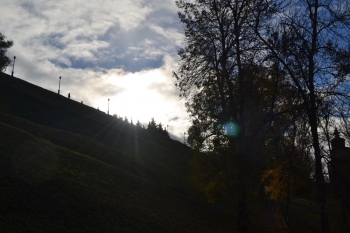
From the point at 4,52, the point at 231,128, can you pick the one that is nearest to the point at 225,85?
the point at 231,128

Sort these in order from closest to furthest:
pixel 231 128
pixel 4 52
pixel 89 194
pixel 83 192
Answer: pixel 83 192, pixel 89 194, pixel 231 128, pixel 4 52

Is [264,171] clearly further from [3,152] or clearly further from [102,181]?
[3,152]

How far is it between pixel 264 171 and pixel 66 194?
1013 centimetres

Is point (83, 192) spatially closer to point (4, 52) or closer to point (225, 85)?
point (225, 85)

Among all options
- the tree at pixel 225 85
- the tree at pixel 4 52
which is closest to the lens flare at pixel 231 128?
the tree at pixel 225 85

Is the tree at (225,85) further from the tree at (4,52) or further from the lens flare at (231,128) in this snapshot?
the tree at (4,52)

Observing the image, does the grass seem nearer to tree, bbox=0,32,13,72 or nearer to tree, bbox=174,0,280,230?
tree, bbox=174,0,280,230

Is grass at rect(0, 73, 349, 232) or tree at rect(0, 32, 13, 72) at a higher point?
tree at rect(0, 32, 13, 72)

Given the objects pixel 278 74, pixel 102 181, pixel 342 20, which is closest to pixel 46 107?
pixel 102 181

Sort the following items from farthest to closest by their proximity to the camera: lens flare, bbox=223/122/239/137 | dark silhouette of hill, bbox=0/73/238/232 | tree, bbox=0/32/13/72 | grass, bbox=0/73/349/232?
tree, bbox=0/32/13/72 → lens flare, bbox=223/122/239/137 → grass, bbox=0/73/349/232 → dark silhouette of hill, bbox=0/73/238/232

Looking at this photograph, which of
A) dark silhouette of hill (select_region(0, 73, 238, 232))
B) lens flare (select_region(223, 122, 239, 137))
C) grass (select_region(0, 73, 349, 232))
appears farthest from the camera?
lens flare (select_region(223, 122, 239, 137))

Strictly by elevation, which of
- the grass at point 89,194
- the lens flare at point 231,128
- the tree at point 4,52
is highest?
the tree at point 4,52

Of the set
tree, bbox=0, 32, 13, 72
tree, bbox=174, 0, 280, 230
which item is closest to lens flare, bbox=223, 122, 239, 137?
tree, bbox=174, 0, 280, 230

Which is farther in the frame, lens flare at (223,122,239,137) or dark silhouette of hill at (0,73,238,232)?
lens flare at (223,122,239,137)
